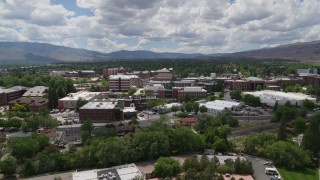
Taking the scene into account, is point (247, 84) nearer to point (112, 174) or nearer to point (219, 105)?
point (219, 105)

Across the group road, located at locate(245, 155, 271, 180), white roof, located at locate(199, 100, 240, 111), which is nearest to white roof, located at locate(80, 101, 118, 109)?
white roof, located at locate(199, 100, 240, 111)

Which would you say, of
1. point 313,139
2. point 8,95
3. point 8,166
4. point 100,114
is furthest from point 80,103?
point 313,139

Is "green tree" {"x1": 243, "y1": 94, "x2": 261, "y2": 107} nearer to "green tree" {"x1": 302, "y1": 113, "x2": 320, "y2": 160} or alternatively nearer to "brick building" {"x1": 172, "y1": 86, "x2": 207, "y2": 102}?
"brick building" {"x1": 172, "y1": 86, "x2": 207, "y2": 102}

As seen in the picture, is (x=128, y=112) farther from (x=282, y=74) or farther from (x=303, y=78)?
(x=282, y=74)

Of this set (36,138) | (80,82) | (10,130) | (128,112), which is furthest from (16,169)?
(80,82)

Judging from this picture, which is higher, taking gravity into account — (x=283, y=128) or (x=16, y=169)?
(x=283, y=128)

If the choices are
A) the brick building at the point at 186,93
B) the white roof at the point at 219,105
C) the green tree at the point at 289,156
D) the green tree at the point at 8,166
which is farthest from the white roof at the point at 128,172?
the brick building at the point at 186,93
